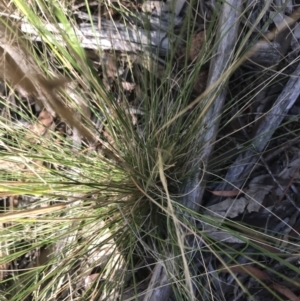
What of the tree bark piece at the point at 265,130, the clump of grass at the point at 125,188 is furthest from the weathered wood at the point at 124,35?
the tree bark piece at the point at 265,130

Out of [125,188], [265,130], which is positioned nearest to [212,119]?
[265,130]

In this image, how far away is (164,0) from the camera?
124 centimetres

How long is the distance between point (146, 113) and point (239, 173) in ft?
0.97

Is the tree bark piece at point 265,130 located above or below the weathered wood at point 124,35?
below

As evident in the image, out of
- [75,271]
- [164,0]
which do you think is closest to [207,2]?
[164,0]

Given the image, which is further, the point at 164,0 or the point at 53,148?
the point at 164,0

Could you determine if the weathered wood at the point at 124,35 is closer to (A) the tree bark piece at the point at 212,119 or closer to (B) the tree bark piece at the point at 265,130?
(A) the tree bark piece at the point at 212,119

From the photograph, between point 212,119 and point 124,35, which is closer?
point 212,119

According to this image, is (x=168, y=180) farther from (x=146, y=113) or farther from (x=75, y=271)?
(x=75, y=271)

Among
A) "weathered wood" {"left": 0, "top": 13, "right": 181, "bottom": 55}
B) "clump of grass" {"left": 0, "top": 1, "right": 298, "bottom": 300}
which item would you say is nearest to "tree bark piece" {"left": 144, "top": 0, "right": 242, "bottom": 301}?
"clump of grass" {"left": 0, "top": 1, "right": 298, "bottom": 300}

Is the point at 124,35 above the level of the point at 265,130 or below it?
above

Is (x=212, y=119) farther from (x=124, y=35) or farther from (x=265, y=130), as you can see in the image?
(x=124, y=35)

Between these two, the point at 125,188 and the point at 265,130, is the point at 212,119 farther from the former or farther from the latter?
the point at 125,188

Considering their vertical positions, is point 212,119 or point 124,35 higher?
point 124,35
